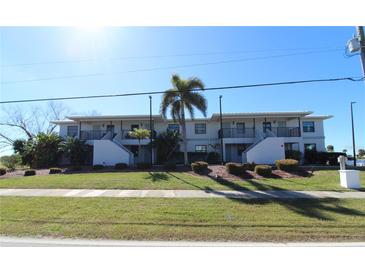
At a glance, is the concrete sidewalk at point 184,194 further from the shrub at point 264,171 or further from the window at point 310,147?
the window at point 310,147

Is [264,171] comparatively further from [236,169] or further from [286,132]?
Answer: [286,132]

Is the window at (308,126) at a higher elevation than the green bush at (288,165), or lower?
higher

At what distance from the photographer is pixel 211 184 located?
1278cm

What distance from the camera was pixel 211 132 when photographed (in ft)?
89.5

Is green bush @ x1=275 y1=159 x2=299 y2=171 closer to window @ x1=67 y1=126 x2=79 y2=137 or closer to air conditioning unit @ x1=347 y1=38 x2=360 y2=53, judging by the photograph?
air conditioning unit @ x1=347 y1=38 x2=360 y2=53

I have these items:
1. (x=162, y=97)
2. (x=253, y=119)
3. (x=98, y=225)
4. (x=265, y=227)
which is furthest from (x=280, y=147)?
(x=98, y=225)

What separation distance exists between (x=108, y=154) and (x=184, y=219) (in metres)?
16.3

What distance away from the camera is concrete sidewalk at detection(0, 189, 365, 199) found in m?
10.2

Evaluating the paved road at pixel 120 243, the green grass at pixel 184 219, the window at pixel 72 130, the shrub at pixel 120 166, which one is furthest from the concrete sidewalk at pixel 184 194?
the window at pixel 72 130

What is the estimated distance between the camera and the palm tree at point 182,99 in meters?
18.2

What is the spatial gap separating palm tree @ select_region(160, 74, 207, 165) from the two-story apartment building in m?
3.73

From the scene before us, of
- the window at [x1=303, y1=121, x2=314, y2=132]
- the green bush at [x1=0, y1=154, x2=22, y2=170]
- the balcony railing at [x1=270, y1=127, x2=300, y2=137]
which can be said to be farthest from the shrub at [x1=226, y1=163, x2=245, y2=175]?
the green bush at [x1=0, y1=154, x2=22, y2=170]

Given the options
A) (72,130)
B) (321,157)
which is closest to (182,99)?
(72,130)

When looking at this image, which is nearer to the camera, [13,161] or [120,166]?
[120,166]
